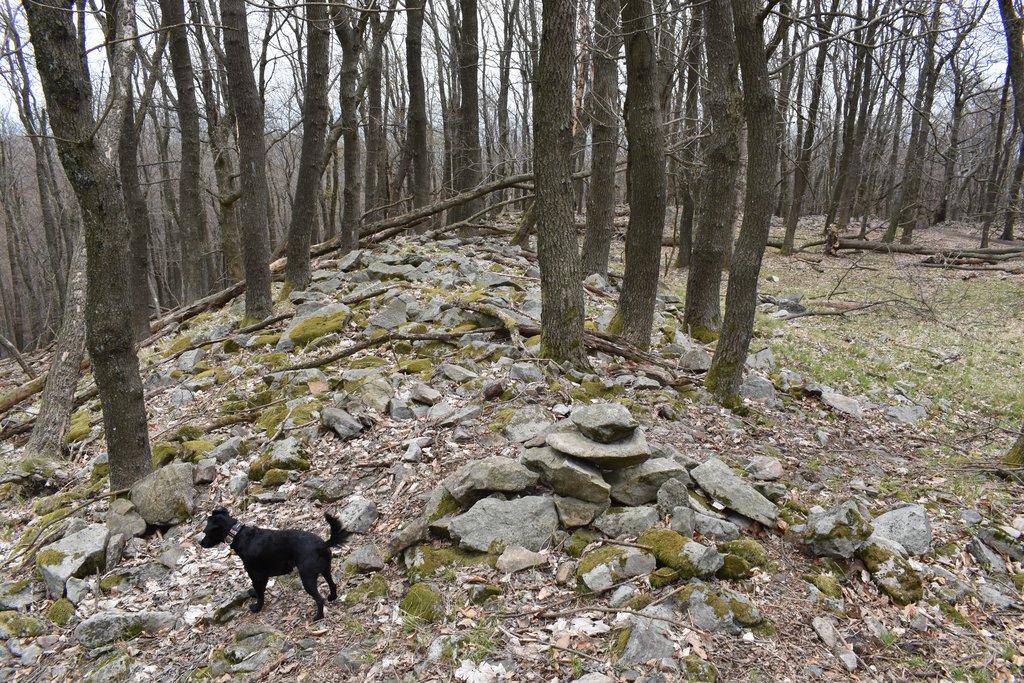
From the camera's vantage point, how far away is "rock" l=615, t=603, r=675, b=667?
10.1 ft

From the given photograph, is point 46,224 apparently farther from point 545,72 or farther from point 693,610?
point 693,610

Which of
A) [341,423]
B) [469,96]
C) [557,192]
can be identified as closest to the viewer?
[341,423]

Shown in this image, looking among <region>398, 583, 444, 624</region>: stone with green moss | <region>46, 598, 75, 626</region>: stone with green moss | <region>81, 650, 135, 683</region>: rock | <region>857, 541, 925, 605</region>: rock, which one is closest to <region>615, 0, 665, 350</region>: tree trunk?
<region>857, 541, 925, 605</region>: rock

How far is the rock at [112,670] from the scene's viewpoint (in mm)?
3353

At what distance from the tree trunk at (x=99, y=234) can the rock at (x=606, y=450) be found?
3.68m

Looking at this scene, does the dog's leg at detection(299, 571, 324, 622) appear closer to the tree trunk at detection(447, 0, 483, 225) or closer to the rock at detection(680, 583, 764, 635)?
the rock at detection(680, 583, 764, 635)

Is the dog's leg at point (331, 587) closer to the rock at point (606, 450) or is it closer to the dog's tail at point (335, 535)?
the dog's tail at point (335, 535)

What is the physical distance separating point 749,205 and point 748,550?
3931 millimetres

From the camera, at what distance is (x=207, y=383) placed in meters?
7.55

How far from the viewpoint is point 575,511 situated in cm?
410

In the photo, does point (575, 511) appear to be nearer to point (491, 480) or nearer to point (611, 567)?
point (611, 567)

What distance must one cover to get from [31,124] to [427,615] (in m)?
21.2

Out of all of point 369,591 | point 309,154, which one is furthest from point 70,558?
point 309,154

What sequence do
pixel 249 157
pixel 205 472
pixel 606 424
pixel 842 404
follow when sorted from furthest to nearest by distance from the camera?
pixel 249 157 < pixel 842 404 < pixel 205 472 < pixel 606 424
